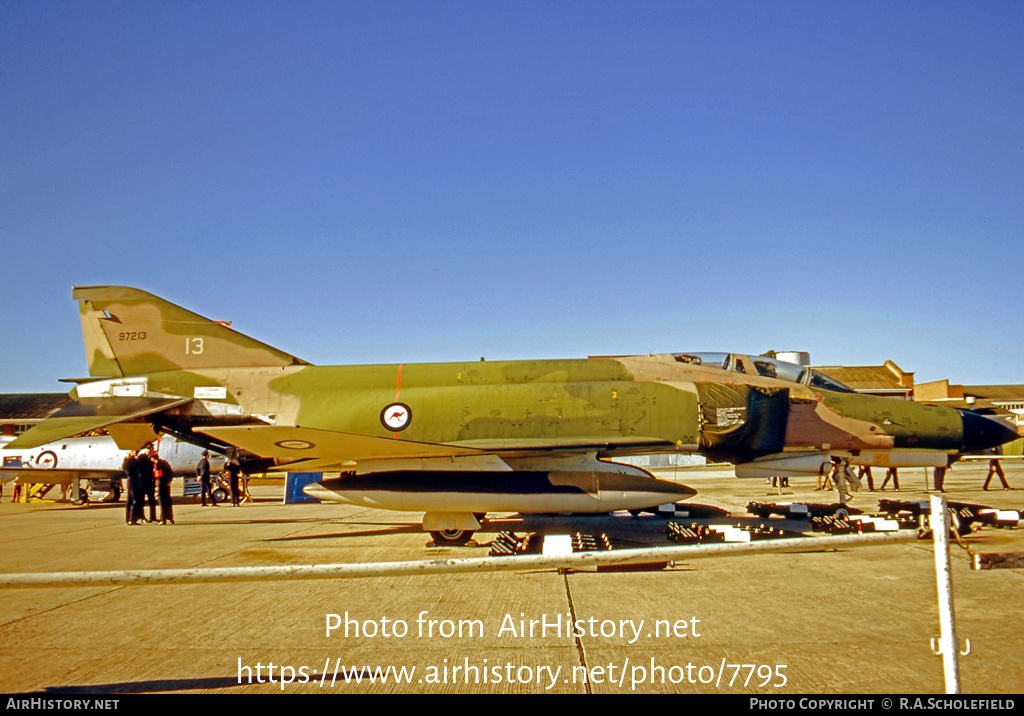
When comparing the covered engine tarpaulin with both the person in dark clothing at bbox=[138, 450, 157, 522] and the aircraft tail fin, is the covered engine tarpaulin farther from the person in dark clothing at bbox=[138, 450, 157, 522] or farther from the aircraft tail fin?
the person in dark clothing at bbox=[138, 450, 157, 522]

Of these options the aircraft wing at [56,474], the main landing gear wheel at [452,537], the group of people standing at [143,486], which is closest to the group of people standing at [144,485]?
the group of people standing at [143,486]

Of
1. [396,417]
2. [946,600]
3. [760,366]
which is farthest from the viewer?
[760,366]

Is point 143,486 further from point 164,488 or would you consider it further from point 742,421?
point 742,421

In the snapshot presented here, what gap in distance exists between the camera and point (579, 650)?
15.4 ft

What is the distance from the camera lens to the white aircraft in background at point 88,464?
70.6 ft

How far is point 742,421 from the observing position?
404 inches

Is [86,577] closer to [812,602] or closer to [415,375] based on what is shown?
[812,602]

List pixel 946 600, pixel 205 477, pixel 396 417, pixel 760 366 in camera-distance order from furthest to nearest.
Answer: pixel 205 477, pixel 760 366, pixel 396 417, pixel 946 600

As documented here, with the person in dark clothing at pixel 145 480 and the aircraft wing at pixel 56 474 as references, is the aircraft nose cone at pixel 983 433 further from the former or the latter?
the aircraft wing at pixel 56 474

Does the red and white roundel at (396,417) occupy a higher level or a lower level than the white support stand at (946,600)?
higher

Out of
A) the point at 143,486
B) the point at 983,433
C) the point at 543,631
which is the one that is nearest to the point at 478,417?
the point at 543,631

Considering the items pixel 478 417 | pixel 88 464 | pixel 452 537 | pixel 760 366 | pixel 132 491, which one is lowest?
pixel 88 464

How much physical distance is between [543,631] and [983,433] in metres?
9.52

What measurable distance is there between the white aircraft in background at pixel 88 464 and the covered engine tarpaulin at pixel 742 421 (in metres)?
17.3
